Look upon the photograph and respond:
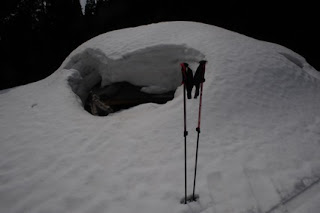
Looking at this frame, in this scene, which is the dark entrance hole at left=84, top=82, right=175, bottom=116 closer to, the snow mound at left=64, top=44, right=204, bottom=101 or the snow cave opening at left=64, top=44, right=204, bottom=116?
the snow cave opening at left=64, top=44, right=204, bottom=116

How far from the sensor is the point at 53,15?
2197 centimetres

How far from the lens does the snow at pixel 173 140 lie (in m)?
3.32

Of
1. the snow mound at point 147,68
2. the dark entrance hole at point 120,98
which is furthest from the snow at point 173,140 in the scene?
the dark entrance hole at point 120,98

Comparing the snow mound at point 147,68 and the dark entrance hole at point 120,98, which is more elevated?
the snow mound at point 147,68

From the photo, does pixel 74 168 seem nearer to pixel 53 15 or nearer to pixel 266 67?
pixel 266 67

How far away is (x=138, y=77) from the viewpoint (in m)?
8.35

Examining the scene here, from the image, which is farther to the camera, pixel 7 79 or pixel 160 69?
pixel 7 79

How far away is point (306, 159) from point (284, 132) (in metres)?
0.88

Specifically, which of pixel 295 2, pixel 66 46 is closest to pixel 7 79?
pixel 66 46

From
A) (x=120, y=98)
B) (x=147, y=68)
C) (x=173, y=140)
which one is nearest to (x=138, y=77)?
(x=147, y=68)

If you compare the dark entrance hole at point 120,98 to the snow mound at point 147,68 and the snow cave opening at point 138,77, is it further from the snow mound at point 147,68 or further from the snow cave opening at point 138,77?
the snow mound at point 147,68

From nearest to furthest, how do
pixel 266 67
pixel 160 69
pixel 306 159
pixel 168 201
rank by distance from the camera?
pixel 168 201 < pixel 306 159 < pixel 266 67 < pixel 160 69

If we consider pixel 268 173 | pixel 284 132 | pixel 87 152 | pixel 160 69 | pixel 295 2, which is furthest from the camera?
pixel 295 2

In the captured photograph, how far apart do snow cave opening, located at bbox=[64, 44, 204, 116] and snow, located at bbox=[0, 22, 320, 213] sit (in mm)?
55
